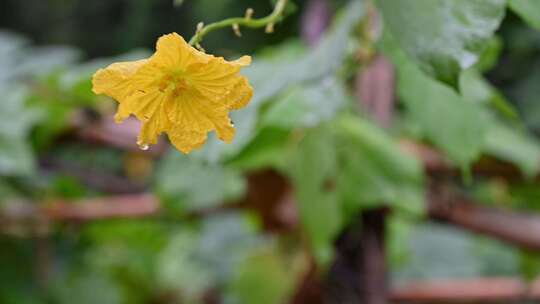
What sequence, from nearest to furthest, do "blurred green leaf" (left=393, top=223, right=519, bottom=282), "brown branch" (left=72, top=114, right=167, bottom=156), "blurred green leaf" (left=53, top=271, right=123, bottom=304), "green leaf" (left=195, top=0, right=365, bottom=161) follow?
"green leaf" (left=195, top=0, right=365, bottom=161)
"brown branch" (left=72, top=114, right=167, bottom=156)
"blurred green leaf" (left=53, top=271, right=123, bottom=304)
"blurred green leaf" (left=393, top=223, right=519, bottom=282)

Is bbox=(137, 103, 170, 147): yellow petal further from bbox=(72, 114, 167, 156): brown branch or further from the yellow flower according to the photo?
bbox=(72, 114, 167, 156): brown branch

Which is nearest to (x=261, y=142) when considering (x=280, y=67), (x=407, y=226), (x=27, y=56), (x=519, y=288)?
(x=280, y=67)

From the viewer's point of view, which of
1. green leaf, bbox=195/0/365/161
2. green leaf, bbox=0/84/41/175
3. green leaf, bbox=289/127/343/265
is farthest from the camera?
green leaf, bbox=0/84/41/175

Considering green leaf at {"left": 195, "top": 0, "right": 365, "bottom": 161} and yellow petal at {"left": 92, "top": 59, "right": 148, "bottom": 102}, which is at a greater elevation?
yellow petal at {"left": 92, "top": 59, "right": 148, "bottom": 102}

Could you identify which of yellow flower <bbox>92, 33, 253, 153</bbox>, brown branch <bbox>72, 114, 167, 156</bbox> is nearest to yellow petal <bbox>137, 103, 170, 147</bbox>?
yellow flower <bbox>92, 33, 253, 153</bbox>

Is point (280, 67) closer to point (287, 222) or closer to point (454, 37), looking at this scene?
point (454, 37)

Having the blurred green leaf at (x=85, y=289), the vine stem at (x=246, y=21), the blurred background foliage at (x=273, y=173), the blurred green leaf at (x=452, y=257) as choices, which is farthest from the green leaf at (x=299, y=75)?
the blurred green leaf at (x=452, y=257)
